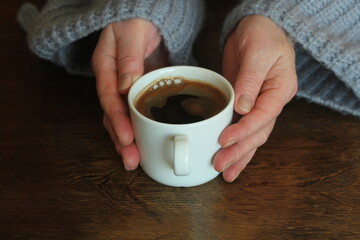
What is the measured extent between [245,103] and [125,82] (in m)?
0.17

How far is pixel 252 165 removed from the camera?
67 cm

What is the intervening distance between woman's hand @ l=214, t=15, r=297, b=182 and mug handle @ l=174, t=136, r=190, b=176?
0.06 metres

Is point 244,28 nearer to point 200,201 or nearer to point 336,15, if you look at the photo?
point 336,15

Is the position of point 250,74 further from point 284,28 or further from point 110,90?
point 110,90

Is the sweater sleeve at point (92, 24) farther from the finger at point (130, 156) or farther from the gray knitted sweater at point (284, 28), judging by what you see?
the finger at point (130, 156)

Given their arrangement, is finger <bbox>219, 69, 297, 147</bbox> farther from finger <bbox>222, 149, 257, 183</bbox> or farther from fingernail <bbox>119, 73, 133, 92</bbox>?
fingernail <bbox>119, 73, 133, 92</bbox>

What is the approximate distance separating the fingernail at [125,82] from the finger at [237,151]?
0.51ft

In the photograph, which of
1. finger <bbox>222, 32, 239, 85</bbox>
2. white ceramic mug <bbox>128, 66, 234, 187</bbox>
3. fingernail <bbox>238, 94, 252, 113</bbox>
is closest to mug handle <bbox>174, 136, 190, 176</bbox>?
white ceramic mug <bbox>128, 66, 234, 187</bbox>

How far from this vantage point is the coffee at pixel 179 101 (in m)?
0.62

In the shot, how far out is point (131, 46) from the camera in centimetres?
68

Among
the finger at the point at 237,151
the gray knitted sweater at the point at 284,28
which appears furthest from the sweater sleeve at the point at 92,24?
the finger at the point at 237,151

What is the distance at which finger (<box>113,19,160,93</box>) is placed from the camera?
0.65 metres

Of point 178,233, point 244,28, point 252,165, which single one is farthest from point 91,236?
point 244,28

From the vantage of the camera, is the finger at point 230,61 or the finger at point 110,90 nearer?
the finger at point 110,90
